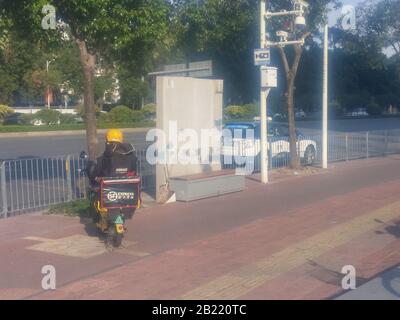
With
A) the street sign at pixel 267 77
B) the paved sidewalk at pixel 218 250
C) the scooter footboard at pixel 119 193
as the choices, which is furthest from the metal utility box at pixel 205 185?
the scooter footboard at pixel 119 193

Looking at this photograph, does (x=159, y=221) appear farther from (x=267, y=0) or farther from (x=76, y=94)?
(x=76, y=94)

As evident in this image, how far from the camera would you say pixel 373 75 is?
70438 mm

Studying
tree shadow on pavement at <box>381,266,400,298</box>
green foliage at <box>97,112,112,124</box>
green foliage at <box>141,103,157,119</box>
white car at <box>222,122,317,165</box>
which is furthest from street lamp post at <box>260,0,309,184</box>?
green foliage at <box>141,103,157,119</box>

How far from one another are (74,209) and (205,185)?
2.92 meters

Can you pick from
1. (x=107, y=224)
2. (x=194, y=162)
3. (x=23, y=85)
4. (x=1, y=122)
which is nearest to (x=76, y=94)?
(x=23, y=85)

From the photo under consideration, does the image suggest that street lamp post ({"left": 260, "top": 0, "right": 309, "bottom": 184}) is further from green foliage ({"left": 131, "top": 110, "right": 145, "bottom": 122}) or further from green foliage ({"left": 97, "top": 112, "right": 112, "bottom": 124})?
green foliage ({"left": 131, "top": 110, "right": 145, "bottom": 122})

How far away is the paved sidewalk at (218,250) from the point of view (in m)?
7.08

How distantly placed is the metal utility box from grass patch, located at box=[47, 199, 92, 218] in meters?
1.96

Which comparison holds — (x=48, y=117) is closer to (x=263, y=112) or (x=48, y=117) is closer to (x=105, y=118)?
(x=105, y=118)

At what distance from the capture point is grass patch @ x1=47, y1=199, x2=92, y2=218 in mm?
11188

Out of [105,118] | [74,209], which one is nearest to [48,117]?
[105,118]

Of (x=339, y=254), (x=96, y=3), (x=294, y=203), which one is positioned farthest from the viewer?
(x=294, y=203)

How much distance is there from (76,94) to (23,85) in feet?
15.8

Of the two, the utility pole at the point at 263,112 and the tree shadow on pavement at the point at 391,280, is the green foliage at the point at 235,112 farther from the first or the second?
the tree shadow on pavement at the point at 391,280
